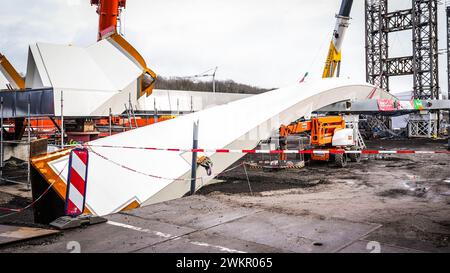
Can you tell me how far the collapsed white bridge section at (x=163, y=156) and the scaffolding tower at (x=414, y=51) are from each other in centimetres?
3101

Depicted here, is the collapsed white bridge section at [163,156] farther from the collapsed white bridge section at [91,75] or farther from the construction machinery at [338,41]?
the construction machinery at [338,41]

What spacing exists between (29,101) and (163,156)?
5.93m

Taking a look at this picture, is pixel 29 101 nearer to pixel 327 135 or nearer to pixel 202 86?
pixel 327 135

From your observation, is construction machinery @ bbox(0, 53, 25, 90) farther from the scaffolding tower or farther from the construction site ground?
the scaffolding tower

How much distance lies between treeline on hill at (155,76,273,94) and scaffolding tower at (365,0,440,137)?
54965mm

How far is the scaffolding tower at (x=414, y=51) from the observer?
43625 mm

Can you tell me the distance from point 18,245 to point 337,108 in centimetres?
2974

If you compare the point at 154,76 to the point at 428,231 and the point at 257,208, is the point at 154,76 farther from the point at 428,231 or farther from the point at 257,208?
the point at 428,231

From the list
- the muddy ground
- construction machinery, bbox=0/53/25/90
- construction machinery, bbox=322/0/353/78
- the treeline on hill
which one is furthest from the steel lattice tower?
the treeline on hill

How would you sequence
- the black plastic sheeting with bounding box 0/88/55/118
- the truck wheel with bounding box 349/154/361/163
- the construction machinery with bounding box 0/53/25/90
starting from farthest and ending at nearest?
the truck wheel with bounding box 349/154/361/163, the construction machinery with bounding box 0/53/25/90, the black plastic sheeting with bounding box 0/88/55/118

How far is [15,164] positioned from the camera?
16.3 metres

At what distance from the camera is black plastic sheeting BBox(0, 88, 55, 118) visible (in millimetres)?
12156

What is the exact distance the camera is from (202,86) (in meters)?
105
